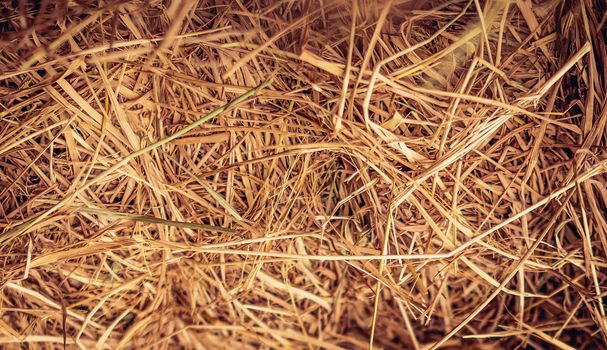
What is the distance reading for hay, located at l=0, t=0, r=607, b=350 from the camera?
24.6 inches

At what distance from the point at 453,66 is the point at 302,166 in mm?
248

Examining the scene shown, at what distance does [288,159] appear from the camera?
721 mm

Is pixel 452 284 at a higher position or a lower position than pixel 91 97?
lower

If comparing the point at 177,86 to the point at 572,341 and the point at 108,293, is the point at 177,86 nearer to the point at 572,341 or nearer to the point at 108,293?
the point at 108,293

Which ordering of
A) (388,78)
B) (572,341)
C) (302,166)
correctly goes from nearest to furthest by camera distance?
1. (388,78)
2. (302,166)
3. (572,341)

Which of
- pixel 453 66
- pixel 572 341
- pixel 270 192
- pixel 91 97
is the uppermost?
pixel 453 66

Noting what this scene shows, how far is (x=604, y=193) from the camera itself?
702 mm

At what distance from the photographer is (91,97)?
0.66 metres

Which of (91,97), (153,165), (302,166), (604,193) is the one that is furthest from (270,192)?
(604,193)

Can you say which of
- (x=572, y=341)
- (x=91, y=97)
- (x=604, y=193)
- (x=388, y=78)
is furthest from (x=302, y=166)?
(x=572, y=341)

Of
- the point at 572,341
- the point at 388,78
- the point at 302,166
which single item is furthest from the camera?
the point at 572,341

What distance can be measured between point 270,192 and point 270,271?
153 millimetres

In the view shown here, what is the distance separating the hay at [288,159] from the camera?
63 cm

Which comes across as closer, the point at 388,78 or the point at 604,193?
the point at 388,78
